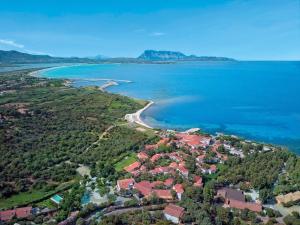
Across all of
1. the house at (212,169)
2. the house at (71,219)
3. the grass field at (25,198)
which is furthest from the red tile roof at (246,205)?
the grass field at (25,198)

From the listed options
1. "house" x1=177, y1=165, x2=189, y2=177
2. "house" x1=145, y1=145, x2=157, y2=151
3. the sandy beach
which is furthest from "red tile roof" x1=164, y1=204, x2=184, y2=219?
the sandy beach

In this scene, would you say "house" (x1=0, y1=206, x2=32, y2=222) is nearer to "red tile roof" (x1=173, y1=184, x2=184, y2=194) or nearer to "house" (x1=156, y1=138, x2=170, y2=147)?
"red tile roof" (x1=173, y1=184, x2=184, y2=194)

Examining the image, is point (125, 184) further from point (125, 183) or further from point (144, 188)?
point (144, 188)

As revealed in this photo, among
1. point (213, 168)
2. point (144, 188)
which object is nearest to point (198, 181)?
point (213, 168)

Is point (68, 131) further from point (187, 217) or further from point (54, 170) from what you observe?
point (187, 217)

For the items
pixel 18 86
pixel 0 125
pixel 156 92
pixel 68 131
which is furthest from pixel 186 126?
pixel 18 86

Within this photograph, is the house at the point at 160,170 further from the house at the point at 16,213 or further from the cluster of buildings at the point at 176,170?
the house at the point at 16,213
